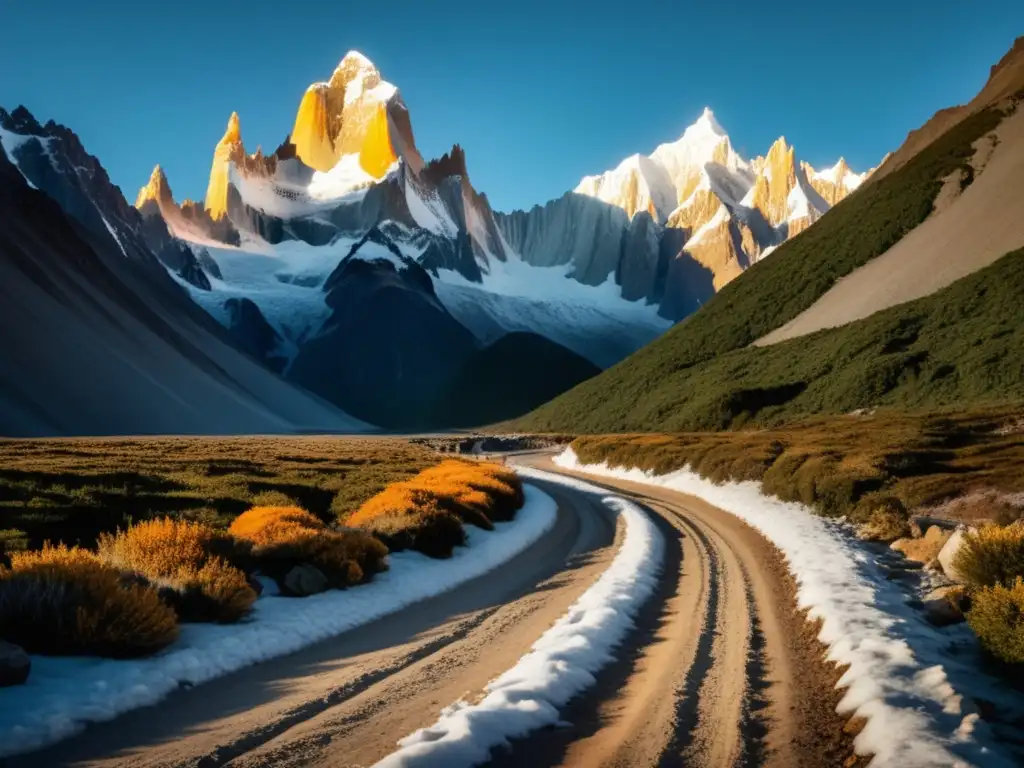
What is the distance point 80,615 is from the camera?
8.03 meters

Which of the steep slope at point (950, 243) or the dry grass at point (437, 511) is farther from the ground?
the steep slope at point (950, 243)

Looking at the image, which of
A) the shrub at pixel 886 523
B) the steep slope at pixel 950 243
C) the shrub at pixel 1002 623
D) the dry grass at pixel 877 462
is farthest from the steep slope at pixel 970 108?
the shrub at pixel 1002 623

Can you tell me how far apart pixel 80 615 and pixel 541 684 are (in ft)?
17.1

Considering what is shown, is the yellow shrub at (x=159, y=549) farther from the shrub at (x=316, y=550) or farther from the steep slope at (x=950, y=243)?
the steep slope at (x=950, y=243)

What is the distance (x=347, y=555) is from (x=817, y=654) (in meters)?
8.08

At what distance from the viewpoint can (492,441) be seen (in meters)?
107

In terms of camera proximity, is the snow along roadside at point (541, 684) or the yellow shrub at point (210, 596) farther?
the yellow shrub at point (210, 596)

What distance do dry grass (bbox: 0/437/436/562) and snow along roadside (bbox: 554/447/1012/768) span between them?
15.1 meters

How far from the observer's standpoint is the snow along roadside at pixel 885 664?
6.34 meters

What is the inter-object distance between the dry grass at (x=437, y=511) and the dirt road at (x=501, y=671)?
12.2 feet

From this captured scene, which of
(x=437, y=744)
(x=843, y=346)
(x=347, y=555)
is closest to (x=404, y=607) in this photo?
(x=347, y=555)

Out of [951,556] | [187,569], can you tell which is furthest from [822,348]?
[187,569]

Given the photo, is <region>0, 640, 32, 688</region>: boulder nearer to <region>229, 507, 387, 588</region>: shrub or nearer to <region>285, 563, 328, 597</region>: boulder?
<region>285, 563, 328, 597</region>: boulder

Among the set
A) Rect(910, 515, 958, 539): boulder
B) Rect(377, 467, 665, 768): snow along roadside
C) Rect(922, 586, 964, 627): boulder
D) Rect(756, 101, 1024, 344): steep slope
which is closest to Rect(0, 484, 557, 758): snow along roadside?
Rect(377, 467, 665, 768): snow along roadside
